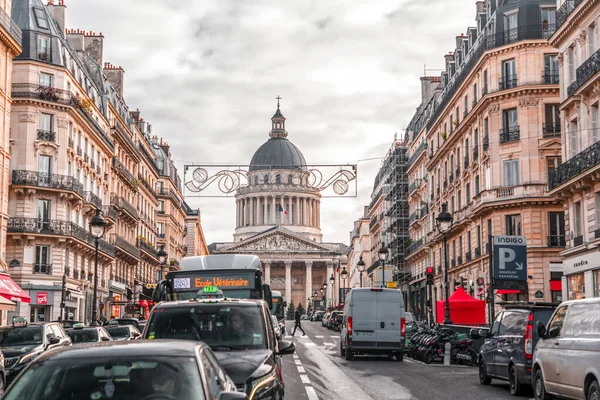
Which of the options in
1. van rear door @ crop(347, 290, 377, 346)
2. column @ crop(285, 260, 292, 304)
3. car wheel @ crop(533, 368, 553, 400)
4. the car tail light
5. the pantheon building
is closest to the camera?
car wheel @ crop(533, 368, 553, 400)

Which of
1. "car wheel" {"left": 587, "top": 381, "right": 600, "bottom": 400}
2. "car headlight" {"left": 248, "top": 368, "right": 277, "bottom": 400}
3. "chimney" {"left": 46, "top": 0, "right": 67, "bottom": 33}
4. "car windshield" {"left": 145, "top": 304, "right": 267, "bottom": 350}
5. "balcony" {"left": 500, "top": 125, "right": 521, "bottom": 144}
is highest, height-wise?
"chimney" {"left": 46, "top": 0, "right": 67, "bottom": 33}

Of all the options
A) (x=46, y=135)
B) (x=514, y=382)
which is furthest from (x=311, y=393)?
(x=46, y=135)

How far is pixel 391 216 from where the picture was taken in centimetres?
8144

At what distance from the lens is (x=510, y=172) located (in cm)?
4556

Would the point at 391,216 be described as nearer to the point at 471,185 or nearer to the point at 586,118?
the point at 471,185

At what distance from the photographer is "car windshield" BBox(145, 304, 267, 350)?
1115 centimetres

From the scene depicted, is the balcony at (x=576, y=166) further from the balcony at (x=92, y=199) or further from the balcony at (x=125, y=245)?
the balcony at (x=125, y=245)

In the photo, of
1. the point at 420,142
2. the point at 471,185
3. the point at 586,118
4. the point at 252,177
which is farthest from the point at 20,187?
the point at 252,177

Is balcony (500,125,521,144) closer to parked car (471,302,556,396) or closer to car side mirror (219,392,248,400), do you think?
parked car (471,302,556,396)

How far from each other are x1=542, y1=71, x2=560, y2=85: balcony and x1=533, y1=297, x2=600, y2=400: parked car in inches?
1225

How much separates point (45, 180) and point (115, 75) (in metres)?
23.6

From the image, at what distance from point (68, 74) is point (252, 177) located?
122 meters

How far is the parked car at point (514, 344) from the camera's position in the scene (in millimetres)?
16047

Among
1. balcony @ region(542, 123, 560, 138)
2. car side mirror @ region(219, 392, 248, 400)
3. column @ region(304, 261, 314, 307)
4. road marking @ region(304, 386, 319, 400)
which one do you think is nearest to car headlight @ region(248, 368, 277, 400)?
car side mirror @ region(219, 392, 248, 400)
